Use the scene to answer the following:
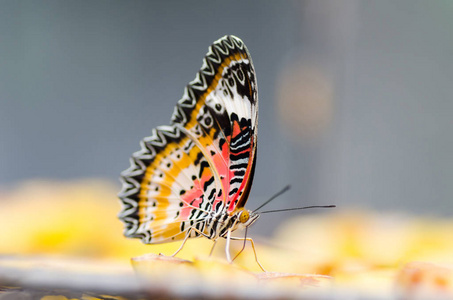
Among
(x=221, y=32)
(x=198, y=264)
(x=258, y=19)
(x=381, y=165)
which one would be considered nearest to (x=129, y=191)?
(x=198, y=264)

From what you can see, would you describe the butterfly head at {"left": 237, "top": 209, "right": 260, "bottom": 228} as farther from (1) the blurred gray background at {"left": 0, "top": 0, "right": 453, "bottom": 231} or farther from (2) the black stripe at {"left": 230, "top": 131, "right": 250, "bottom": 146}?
(1) the blurred gray background at {"left": 0, "top": 0, "right": 453, "bottom": 231}

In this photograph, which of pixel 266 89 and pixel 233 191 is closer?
pixel 233 191

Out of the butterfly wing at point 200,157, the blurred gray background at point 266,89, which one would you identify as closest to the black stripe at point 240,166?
the butterfly wing at point 200,157

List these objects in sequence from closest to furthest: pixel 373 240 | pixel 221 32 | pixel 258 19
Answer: pixel 373 240 < pixel 221 32 < pixel 258 19

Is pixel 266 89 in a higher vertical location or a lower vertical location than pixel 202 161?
higher

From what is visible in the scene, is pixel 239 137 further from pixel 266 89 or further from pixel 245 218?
pixel 266 89

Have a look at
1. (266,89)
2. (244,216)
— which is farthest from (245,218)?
(266,89)

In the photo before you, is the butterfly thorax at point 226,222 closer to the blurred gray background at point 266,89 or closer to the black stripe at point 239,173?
the black stripe at point 239,173

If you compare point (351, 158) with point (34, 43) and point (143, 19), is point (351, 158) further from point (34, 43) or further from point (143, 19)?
point (34, 43)
